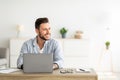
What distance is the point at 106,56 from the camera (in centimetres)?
696

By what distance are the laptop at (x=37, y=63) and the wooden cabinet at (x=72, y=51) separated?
13.0 feet

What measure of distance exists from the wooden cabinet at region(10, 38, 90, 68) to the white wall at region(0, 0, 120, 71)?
47cm

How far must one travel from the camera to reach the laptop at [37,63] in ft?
8.54

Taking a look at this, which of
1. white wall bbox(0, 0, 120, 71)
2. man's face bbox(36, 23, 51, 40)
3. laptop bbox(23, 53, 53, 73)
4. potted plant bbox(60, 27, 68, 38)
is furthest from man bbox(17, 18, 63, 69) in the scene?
white wall bbox(0, 0, 120, 71)

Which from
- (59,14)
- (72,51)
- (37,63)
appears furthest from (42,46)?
(59,14)

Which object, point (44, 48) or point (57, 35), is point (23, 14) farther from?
point (44, 48)

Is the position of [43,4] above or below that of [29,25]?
above

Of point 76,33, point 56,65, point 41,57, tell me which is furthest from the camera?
point 76,33

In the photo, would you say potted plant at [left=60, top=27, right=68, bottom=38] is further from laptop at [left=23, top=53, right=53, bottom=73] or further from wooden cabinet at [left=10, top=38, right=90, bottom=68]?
laptop at [left=23, top=53, right=53, bottom=73]

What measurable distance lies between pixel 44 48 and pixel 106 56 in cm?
415

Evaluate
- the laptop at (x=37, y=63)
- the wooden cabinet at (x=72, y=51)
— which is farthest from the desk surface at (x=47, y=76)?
the wooden cabinet at (x=72, y=51)

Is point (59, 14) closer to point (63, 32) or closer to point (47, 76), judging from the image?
point (63, 32)

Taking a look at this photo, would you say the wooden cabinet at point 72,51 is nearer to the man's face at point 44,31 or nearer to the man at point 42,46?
the man at point 42,46

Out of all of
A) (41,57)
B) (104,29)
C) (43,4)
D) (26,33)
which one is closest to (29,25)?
(26,33)
